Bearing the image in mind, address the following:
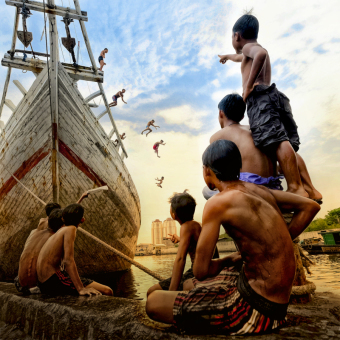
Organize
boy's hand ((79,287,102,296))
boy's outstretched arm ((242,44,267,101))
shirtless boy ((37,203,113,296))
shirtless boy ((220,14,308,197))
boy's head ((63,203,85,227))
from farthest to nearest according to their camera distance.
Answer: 1. boy's head ((63,203,85,227))
2. shirtless boy ((37,203,113,296))
3. boy's hand ((79,287,102,296))
4. boy's outstretched arm ((242,44,267,101))
5. shirtless boy ((220,14,308,197))

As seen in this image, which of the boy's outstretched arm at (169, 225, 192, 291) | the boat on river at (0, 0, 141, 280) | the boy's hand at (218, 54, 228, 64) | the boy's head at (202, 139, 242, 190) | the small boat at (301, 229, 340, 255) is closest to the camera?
the boy's head at (202, 139, 242, 190)

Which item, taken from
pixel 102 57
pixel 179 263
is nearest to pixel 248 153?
pixel 179 263

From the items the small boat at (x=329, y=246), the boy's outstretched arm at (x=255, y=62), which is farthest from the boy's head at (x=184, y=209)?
the small boat at (x=329, y=246)

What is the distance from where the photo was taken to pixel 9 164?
19.0 feet

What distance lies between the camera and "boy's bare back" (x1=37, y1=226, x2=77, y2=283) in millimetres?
2242

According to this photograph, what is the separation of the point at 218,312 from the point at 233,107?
4.80ft

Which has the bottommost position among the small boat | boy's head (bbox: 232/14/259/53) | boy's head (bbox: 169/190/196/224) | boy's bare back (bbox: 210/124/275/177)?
the small boat

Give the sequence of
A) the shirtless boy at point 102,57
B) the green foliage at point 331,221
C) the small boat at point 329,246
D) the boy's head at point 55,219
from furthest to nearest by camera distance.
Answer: the green foliage at point 331,221
the small boat at point 329,246
the shirtless boy at point 102,57
the boy's head at point 55,219

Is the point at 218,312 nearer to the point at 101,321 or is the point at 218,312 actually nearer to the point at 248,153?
the point at 101,321

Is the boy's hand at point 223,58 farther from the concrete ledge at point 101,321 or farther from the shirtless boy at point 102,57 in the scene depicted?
the shirtless boy at point 102,57

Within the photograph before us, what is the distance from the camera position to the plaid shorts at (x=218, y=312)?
0.94m

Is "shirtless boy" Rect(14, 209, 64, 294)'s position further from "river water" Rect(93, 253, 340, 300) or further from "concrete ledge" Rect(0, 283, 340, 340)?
"river water" Rect(93, 253, 340, 300)

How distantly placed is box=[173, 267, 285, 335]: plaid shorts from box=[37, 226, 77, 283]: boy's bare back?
1.54 metres

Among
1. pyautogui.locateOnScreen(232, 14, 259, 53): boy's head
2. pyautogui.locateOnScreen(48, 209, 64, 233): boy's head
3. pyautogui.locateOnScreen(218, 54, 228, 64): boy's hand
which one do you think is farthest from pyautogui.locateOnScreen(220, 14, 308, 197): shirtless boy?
pyautogui.locateOnScreen(48, 209, 64, 233): boy's head
